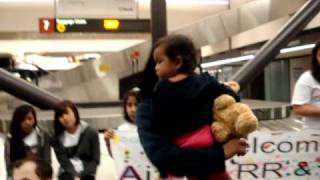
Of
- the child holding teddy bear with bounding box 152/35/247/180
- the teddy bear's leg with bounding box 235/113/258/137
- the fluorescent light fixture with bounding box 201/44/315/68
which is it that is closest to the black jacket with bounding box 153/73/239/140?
the child holding teddy bear with bounding box 152/35/247/180

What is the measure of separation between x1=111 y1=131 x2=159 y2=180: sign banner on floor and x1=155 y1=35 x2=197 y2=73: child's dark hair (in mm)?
1894

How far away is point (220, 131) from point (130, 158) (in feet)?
6.40

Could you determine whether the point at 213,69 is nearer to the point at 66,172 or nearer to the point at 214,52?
the point at 214,52

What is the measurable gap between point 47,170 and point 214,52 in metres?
16.9

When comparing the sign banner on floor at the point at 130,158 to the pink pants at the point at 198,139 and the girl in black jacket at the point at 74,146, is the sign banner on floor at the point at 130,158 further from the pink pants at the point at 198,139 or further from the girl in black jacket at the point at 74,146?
the pink pants at the point at 198,139

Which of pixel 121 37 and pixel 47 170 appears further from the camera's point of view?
pixel 121 37

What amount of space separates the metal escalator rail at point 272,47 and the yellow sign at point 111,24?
22.8ft

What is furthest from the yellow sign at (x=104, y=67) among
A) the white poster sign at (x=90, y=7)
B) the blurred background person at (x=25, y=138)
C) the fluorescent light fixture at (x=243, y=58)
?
the blurred background person at (x=25, y=138)

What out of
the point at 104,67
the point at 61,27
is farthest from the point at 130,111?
the point at 104,67

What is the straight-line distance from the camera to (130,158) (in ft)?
12.0

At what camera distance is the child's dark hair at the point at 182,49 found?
1778mm

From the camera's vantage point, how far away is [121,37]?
18578 mm

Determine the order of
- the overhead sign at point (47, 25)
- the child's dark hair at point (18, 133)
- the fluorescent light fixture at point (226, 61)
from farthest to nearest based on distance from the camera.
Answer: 1. the fluorescent light fixture at point (226, 61)
2. the overhead sign at point (47, 25)
3. the child's dark hair at point (18, 133)

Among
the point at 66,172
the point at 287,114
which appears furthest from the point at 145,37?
the point at 66,172
